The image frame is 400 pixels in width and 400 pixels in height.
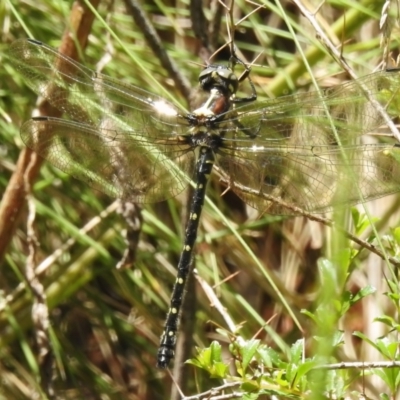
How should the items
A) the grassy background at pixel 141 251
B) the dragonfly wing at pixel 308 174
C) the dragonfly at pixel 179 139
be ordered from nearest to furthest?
the dragonfly wing at pixel 308 174 → the dragonfly at pixel 179 139 → the grassy background at pixel 141 251

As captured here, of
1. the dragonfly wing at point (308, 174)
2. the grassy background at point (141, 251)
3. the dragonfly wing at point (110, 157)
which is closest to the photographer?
the dragonfly wing at point (308, 174)

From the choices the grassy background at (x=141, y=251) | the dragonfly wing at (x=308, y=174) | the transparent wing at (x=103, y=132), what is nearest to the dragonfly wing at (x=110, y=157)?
the transparent wing at (x=103, y=132)

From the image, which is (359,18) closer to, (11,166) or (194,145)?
(194,145)

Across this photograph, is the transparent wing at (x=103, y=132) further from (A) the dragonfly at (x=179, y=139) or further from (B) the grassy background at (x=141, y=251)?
(B) the grassy background at (x=141, y=251)

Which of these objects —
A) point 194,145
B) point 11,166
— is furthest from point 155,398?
point 194,145

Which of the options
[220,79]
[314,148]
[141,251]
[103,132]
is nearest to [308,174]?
[314,148]

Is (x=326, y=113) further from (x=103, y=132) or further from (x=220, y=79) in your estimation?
(x=103, y=132)

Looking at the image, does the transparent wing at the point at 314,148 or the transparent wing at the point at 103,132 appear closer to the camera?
the transparent wing at the point at 314,148
